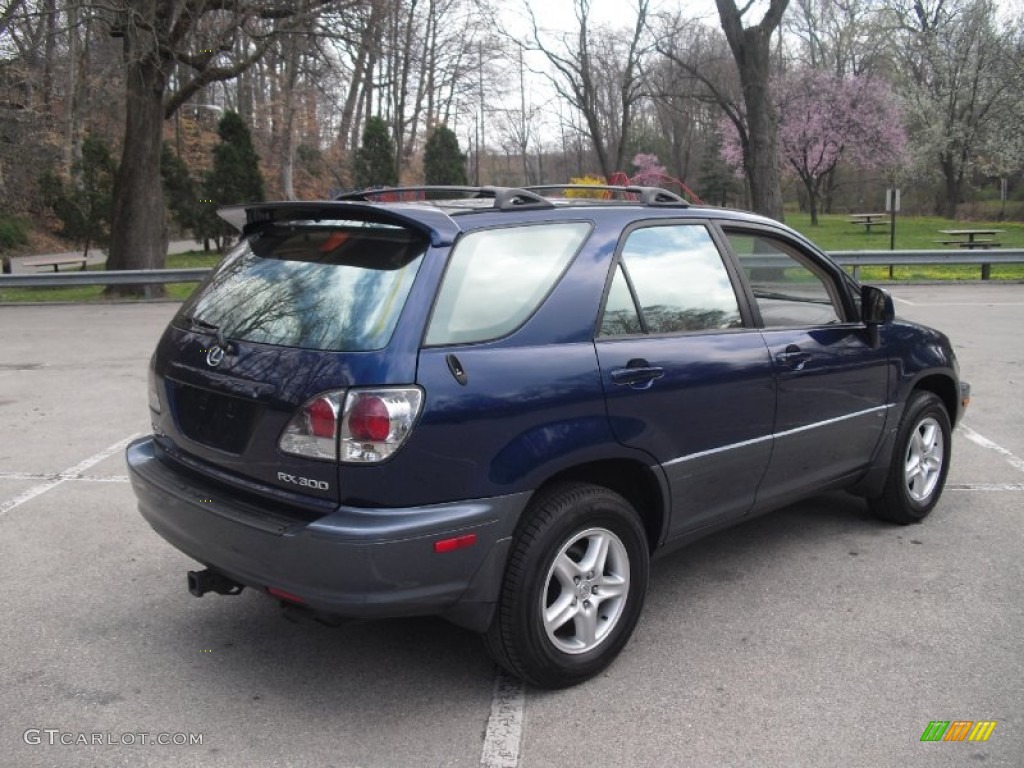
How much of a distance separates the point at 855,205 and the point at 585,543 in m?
61.3

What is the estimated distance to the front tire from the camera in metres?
3.02

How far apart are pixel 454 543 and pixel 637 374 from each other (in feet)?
3.28

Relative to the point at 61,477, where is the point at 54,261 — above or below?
above

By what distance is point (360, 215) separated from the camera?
317 cm

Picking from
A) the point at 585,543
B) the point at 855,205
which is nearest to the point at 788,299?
the point at 585,543

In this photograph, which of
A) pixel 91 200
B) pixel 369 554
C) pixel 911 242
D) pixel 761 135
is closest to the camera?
pixel 369 554

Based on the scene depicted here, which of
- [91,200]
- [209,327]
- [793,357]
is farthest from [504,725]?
[91,200]

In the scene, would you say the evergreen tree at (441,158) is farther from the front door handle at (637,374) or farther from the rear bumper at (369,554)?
the rear bumper at (369,554)

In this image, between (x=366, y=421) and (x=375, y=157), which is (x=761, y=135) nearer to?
(x=366, y=421)

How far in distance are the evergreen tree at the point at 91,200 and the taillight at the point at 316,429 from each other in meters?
28.1

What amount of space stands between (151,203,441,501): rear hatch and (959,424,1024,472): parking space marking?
4.83 metres

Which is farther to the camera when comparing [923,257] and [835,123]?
[835,123]

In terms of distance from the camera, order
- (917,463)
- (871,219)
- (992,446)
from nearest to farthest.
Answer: (917,463) → (992,446) → (871,219)

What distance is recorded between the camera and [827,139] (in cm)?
4553
